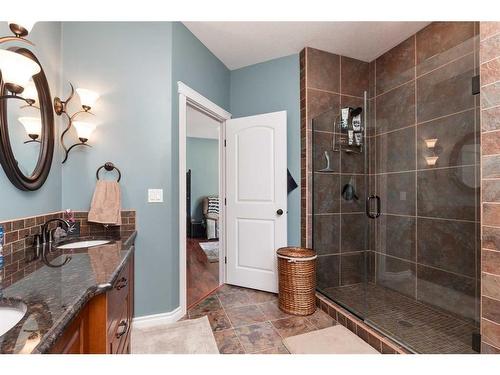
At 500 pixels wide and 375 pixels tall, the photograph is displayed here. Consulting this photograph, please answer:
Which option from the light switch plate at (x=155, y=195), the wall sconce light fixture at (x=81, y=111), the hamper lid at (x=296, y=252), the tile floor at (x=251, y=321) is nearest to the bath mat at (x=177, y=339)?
the tile floor at (x=251, y=321)

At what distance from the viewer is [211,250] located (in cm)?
450

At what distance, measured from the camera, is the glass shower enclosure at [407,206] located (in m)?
1.81

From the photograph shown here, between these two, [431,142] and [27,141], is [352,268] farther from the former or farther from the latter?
[27,141]

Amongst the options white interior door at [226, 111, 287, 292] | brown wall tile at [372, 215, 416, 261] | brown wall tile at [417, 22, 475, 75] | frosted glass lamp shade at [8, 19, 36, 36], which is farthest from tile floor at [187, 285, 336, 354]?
brown wall tile at [417, 22, 475, 75]

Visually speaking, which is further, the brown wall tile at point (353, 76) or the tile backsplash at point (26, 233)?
the brown wall tile at point (353, 76)

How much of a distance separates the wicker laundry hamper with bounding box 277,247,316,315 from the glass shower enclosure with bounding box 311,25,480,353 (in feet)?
1.04

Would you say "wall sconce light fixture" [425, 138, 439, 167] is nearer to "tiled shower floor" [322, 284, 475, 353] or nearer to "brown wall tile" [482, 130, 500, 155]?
"brown wall tile" [482, 130, 500, 155]

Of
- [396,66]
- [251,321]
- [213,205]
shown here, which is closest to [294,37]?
[396,66]

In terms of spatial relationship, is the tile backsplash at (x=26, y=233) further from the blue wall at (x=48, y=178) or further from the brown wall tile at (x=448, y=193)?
the brown wall tile at (x=448, y=193)

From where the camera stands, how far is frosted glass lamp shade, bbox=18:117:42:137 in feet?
4.63

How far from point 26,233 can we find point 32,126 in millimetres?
649

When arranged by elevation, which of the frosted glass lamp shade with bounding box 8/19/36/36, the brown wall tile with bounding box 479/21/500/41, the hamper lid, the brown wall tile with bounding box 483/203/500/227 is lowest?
the hamper lid

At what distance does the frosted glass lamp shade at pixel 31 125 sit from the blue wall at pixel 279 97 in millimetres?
1972
